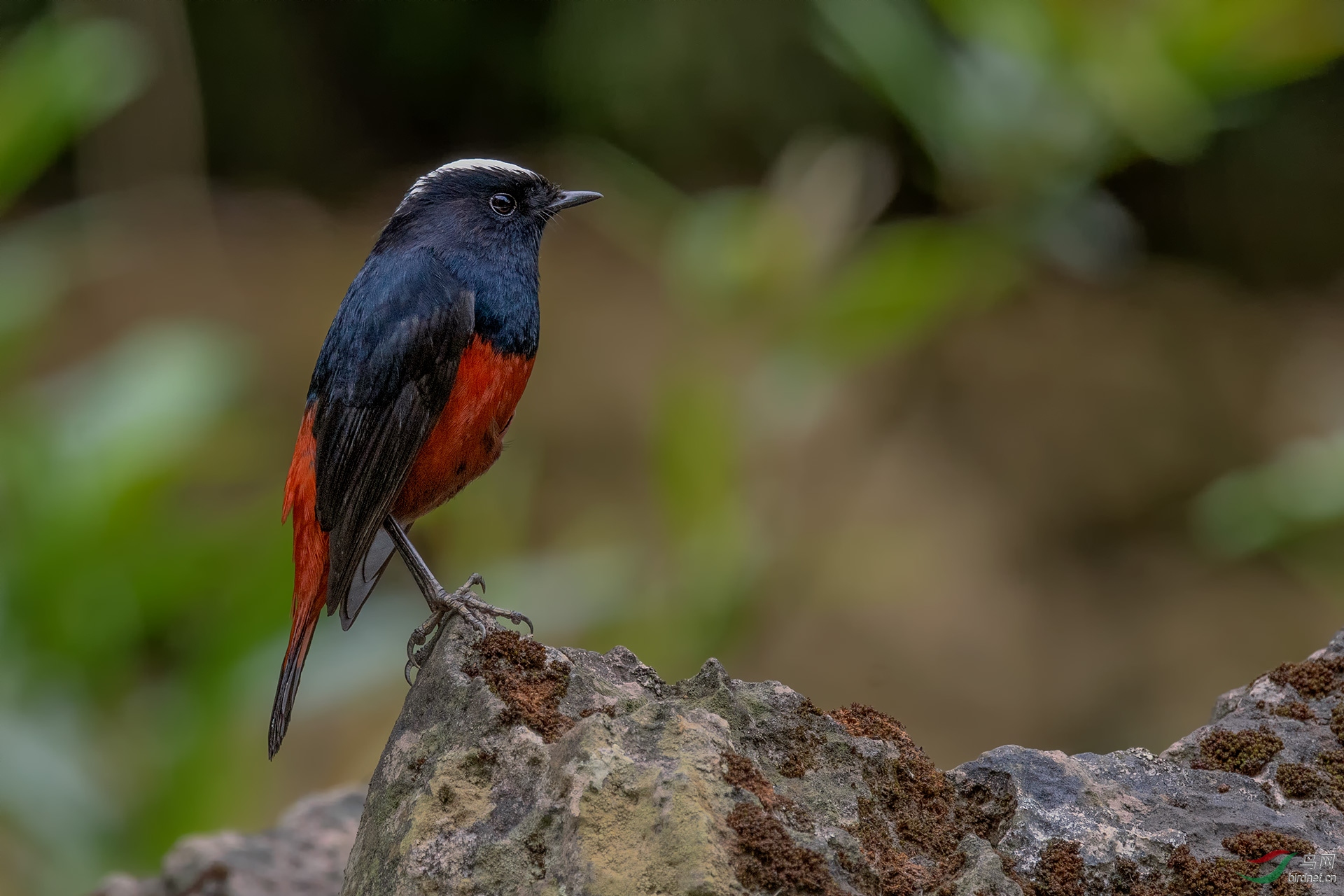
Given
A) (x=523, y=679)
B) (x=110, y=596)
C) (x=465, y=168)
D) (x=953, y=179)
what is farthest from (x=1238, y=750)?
(x=110, y=596)

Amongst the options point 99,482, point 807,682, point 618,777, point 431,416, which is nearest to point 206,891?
point 431,416

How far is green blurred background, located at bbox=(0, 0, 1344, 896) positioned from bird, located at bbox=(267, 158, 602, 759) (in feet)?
6.40

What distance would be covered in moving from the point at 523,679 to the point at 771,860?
22.8 inches

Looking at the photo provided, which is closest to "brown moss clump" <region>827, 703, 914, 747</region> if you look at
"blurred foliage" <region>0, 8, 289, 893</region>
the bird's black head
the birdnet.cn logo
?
the birdnet.cn logo

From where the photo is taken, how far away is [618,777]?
195cm

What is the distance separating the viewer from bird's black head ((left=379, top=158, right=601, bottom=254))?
3230 mm

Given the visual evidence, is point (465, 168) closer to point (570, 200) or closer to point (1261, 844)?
point (570, 200)

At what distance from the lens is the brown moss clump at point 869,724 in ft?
7.44

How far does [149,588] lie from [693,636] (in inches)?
92.5

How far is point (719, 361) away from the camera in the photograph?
21.2ft

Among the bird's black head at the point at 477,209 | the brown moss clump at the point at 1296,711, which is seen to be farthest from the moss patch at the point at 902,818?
the bird's black head at the point at 477,209

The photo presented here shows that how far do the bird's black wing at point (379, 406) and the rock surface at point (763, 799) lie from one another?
0.62 m

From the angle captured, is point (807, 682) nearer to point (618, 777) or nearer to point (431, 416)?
point (431, 416)

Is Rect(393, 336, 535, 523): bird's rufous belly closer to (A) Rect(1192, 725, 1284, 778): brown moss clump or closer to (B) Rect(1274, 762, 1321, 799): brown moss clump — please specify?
(A) Rect(1192, 725, 1284, 778): brown moss clump
